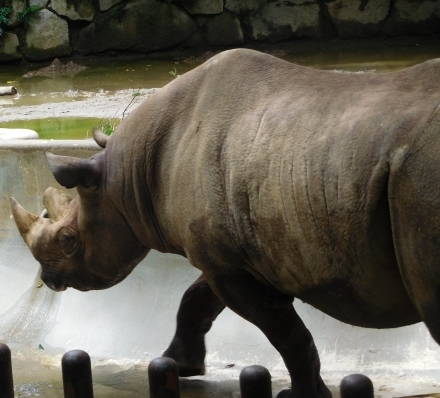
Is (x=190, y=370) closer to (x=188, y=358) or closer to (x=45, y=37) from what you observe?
(x=188, y=358)

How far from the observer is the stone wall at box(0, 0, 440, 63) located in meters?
14.3

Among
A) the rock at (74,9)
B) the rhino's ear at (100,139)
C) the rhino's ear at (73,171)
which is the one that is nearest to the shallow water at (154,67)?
the rock at (74,9)

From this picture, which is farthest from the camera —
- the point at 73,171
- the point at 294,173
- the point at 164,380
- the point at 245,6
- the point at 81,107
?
the point at 245,6

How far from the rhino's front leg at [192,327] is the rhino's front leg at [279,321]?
2.27 ft

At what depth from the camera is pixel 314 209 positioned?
3246mm

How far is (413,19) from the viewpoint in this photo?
560 inches

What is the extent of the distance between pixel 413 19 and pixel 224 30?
9.20ft

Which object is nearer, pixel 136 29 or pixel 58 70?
pixel 58 70

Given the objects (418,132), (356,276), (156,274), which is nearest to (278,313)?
(356,276)

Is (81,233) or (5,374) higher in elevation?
(81,233)

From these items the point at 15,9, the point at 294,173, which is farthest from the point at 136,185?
the point at 15,9

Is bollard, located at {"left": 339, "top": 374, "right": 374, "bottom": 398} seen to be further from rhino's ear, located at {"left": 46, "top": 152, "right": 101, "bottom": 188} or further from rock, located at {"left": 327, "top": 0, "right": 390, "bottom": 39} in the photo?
rock, located at {"left": 327, "top": 0, "right": 390, "bottom": 39}

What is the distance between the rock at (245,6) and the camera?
14.5m

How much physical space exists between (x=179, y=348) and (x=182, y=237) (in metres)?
1.03
